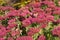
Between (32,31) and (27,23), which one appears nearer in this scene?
(32,31)

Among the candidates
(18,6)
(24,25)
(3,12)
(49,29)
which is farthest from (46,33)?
(18,6)

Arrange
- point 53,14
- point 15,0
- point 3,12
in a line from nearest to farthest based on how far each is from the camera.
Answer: point 53,14, point 3,12, point 15,0

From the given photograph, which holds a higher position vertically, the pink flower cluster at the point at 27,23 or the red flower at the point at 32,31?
the red flower at the point at 32,31

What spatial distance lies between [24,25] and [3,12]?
→ 53.2 inches

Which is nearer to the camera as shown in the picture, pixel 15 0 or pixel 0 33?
pixel 0 33

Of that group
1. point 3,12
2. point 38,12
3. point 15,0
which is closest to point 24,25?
point 38,12

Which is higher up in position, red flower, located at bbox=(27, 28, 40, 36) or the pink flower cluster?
red flower, located at bbox=(27, 28, 40, 36)

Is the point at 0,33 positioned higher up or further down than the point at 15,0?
higher up

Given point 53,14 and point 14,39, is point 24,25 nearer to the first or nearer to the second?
point 14,39

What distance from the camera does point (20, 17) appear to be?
5.20 metres

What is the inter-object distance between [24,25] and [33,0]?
2.47 m

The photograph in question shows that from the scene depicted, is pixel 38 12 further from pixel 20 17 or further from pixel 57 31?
pixel 57 31

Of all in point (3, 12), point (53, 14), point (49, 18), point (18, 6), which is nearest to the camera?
point (49, 18)

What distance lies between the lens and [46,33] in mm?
4539
